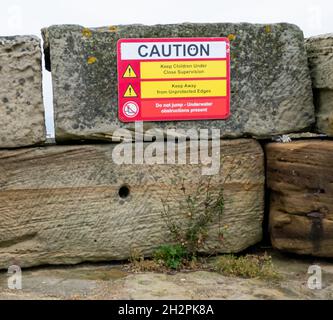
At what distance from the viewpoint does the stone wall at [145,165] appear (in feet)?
13.4

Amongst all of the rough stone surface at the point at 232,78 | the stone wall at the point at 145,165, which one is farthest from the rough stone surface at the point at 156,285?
the rough stone surface at the point at 232,78

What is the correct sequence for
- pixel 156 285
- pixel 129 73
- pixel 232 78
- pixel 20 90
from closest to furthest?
pixel 156 285 < pixel 20 90 < pixel 129 73 < pixel 232 78

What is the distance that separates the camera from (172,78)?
418 centimetres

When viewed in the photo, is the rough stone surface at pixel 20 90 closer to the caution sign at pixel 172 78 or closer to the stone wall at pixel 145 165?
the stone wall at pixel 145 165

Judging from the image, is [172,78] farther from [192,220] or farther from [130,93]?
[192,220]

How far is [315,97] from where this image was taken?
448cm

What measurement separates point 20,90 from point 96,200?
1.01 m

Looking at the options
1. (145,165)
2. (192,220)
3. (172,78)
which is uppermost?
(172,78)

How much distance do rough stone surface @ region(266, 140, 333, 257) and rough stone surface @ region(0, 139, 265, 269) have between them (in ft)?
0.81

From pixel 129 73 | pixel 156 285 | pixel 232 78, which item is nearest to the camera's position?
pixel 156 285

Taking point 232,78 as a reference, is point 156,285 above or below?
below

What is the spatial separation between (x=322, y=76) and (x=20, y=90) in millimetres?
2371

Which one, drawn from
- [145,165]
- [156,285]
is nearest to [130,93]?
[145,165]

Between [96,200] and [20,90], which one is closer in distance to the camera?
[20,90]
